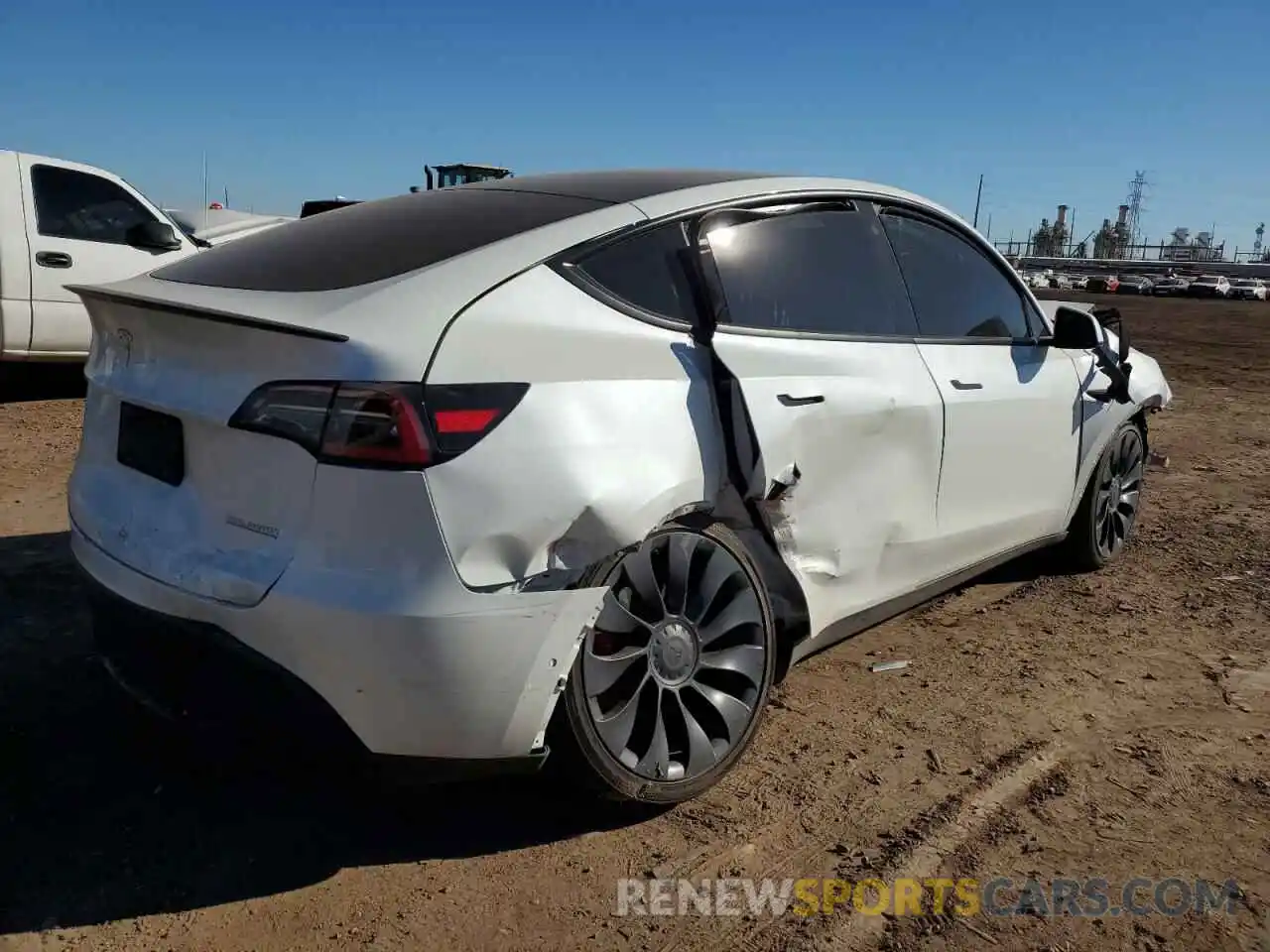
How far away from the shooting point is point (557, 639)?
2.41 m

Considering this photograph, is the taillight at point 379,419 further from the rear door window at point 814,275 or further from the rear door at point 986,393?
the rear door at point 986,393

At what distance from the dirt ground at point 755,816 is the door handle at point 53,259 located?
419 cm

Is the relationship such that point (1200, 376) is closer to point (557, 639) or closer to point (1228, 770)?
point (1228, 770)

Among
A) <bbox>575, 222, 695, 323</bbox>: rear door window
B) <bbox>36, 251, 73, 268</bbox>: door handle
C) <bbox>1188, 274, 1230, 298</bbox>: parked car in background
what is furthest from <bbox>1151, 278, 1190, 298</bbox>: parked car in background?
<bbox>575, 222, 695, 323</bbox>: rear door window

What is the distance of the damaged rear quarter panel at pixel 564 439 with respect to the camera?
2.27 m

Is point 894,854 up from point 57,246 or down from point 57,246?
down

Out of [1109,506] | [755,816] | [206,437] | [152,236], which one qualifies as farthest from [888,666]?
[152,236]

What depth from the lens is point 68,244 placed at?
7.80 metres

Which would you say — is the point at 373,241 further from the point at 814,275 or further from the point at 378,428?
the point at 814,275

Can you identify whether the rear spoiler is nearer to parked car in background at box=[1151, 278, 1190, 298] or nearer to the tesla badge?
the tesla badge

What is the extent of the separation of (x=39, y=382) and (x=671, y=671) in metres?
8.14

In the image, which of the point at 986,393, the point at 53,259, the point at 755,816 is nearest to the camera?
the point at 755,816

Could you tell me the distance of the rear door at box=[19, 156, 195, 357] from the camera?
7.64m

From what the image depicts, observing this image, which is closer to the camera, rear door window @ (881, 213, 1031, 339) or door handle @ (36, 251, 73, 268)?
rear door window @ (881, 213, 1031, 339)
